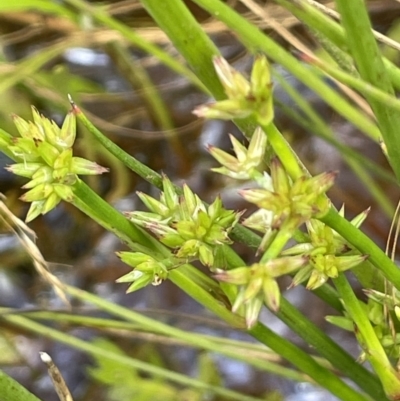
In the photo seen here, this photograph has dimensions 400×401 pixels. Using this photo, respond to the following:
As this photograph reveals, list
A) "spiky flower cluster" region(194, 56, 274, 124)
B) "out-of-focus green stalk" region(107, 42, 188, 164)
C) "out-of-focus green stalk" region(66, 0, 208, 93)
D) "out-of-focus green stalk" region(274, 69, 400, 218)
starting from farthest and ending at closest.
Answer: "out-of-focus green stalk" region(107, 42, 188, 164) → "out-of-focus green stalk" region(274, 69, 400, 218) → "out-of-focus green stalk" region(66, 0, 208, 93) → "spiky flower cluster" region(194, 56, 274, 124)

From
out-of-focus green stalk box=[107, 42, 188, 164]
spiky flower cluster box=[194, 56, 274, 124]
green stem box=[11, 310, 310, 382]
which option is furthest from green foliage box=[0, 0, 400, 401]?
out-of-focus green stalk box=[107, 42, 188, 164]

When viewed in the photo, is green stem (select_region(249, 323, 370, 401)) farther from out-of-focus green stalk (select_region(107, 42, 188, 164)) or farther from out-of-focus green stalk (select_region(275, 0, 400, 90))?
out-of-focus green stalk (select_region(107, 42, 188, 164))

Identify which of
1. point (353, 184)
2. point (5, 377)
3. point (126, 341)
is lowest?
point (126, 341)

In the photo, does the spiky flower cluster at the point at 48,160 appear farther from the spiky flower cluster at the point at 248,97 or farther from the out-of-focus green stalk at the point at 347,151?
the out-of-focus green stalk at the point at 347,151

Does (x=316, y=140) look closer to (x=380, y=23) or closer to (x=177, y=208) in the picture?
(x=380, y=23)

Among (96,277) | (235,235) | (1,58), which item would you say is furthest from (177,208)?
(96,277)

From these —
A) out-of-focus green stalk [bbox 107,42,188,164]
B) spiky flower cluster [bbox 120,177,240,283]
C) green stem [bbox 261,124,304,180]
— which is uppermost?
green stem [bbox 261,124,304,180]
